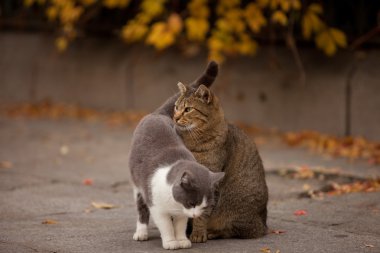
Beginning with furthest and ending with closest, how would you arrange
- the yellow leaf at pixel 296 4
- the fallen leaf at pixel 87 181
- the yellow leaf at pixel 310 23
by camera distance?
the yellow leaf at pixel 310 23 < the yellow leaf at pixel 296 4 < the fallen leaf at pixel 87 181

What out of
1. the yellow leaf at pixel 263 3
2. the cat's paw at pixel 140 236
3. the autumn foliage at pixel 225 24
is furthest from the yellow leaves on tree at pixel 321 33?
the cat's paw at pixel 140 236

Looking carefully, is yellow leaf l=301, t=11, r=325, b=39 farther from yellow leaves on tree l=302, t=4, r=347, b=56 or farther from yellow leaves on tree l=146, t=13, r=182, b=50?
yellow leaves on tree l=146, t=13, r=182, b=50

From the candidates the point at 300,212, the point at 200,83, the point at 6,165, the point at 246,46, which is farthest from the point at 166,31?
the point at 300,212


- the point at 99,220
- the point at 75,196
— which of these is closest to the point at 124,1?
the point at 75,196

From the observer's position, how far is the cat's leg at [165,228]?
4.77 meters

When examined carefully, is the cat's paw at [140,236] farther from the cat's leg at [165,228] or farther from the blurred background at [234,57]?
the blurred background at [234,57]

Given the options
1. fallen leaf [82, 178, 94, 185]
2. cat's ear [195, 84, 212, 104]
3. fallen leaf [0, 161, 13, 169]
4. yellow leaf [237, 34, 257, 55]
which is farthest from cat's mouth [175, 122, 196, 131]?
yellow leaf [237, 34, 257, 55]

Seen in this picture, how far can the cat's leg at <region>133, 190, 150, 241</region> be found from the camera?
5.13 metres

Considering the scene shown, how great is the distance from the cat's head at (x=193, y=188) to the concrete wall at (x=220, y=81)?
15.2 feet

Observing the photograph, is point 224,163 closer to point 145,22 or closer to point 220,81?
point 220,81

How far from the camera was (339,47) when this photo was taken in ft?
30.5

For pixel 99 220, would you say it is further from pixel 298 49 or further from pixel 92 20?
pixel 92 20

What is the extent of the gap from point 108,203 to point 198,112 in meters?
1.63

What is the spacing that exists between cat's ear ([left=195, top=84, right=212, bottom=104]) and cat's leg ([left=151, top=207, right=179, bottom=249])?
969 mm
